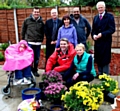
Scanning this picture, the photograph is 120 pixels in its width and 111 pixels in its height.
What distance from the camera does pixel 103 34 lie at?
459 cm

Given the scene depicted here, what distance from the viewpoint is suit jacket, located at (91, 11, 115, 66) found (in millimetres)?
4613

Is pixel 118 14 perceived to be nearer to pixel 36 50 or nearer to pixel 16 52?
pixel 36 50

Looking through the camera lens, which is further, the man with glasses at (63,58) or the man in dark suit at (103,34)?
the man in dark suit at (103,34)

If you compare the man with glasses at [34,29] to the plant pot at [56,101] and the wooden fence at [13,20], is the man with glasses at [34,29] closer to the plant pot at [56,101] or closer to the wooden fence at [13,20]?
the plant pot at [56,101]

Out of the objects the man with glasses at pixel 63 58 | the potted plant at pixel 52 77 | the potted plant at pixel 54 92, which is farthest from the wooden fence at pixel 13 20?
the potted plant at pixel 54 92

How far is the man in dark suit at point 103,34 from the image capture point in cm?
461

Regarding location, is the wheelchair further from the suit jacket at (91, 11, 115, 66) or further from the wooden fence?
the wooden fence

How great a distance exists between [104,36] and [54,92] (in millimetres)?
1656

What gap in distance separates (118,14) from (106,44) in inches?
143

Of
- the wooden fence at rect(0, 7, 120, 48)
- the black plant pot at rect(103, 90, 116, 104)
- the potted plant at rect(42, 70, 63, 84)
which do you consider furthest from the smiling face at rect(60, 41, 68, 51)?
the wooden fence at rect(0, 7, 120, 48)

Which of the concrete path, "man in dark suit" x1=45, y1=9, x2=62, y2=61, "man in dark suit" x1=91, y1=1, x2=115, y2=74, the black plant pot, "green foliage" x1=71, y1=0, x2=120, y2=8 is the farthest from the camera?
"green foliage" x1=71, y1=0, x2=120, y2=8

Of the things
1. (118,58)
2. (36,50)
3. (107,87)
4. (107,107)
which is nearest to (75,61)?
(107,87)

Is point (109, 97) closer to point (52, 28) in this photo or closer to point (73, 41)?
point (73, 41)

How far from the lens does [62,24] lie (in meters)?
4.89
